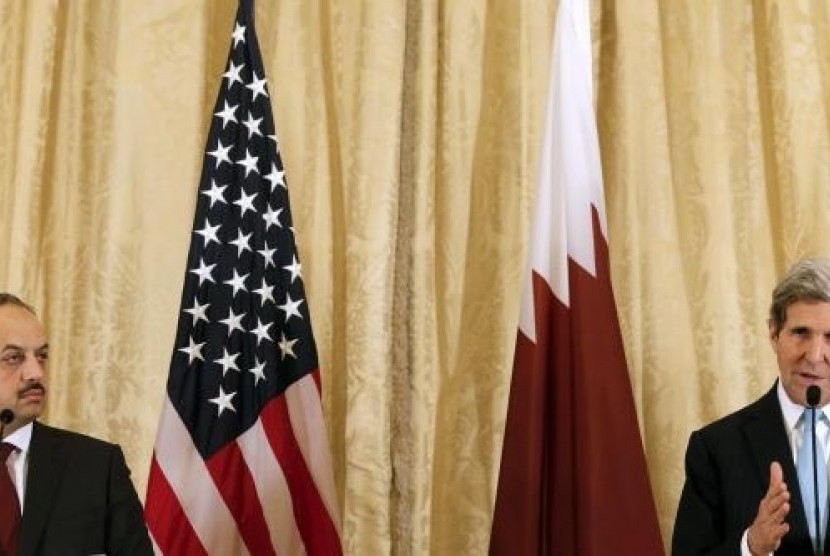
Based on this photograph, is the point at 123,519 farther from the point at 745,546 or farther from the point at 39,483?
the point at 745,546

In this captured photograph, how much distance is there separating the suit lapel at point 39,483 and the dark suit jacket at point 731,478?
4.91 feet

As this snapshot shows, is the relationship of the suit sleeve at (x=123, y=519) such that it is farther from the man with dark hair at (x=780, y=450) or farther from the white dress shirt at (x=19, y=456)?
the man with dark hair at (x=780, y=450)

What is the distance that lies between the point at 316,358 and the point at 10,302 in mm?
944

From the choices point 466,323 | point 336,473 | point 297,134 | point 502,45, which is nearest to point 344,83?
point 297,134

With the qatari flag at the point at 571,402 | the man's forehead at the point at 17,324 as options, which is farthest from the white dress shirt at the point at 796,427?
the man's forehead at the point at 17,324

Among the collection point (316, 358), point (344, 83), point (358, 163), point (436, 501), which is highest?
point (344, 83)

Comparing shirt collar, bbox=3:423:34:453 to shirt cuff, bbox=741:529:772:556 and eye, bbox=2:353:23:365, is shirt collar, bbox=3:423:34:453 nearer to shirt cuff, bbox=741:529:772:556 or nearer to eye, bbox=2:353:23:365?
eye, bbox=2:353:23:365

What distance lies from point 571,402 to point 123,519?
126 cm

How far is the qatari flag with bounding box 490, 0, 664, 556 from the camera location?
12.3 ft

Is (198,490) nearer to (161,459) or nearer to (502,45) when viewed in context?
(161,459)

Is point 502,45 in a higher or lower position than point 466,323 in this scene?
higher

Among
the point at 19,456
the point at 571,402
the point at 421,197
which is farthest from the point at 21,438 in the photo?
the point at 421,197

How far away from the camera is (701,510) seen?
10.8 ft

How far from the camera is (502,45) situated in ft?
15.0
